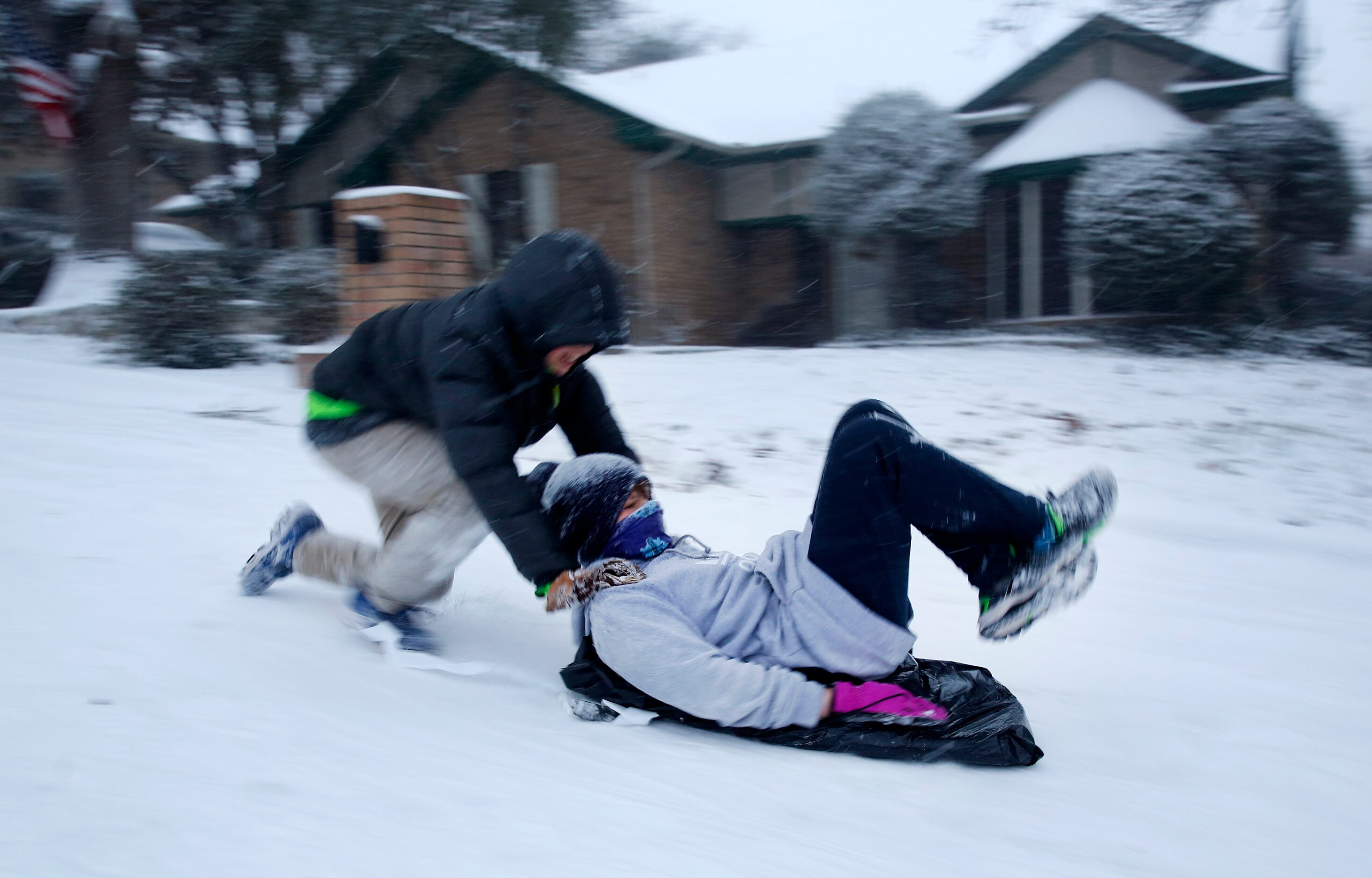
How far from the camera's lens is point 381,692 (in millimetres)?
2311

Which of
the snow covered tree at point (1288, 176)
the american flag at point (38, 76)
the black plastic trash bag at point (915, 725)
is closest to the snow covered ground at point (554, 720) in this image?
the black plastic trash bag at point (915, 725)

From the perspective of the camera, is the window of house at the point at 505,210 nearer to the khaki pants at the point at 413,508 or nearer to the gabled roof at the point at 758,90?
the gabled roof at the point at 758,90

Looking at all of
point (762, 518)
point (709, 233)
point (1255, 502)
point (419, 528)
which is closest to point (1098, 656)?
point (762, 518)

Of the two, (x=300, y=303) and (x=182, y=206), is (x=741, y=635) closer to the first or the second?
(x=300, y=303)

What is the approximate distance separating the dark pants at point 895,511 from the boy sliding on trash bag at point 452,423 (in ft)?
2.08

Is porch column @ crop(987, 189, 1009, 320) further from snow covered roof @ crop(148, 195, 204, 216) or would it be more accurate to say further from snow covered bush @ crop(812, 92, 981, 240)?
snow covered roof @ crop(148, 195, 204, 216)

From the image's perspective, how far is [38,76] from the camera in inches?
468

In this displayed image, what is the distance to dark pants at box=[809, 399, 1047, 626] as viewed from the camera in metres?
2.24

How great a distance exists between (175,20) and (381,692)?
13597 mm

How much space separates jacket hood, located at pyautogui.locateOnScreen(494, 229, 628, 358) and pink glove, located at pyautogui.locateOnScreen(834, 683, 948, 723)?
1003mm

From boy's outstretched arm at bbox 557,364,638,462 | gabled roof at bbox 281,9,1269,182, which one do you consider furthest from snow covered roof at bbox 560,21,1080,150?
boy's outstretched arm at bbox 557,364,638,462

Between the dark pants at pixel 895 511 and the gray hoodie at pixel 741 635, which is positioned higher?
the dark pants at pixel 895 511

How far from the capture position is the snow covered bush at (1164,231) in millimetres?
9398

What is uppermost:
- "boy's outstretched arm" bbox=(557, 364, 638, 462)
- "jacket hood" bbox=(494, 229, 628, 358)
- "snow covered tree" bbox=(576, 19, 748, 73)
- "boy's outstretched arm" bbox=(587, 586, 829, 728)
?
"snow covered tree" bbox=(576, 19, 748, 73)
